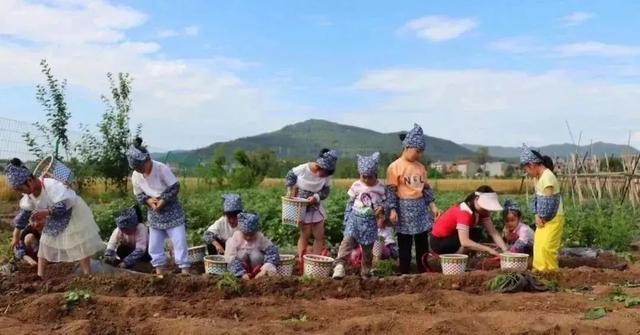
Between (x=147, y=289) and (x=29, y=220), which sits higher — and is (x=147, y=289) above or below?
below

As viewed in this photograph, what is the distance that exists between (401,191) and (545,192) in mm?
1295

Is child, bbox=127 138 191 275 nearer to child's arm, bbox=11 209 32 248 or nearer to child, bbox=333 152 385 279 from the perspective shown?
child's arm, bbox=11 209 32 248

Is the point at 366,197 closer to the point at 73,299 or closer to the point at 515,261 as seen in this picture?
the point at 515,261

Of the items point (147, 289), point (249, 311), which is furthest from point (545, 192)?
point (147, 289)

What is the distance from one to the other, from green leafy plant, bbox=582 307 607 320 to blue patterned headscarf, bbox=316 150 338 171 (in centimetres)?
296

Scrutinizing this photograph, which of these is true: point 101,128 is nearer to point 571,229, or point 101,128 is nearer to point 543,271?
point 571,229

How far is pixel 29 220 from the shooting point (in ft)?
21.5

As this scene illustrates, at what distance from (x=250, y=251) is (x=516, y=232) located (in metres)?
2.94

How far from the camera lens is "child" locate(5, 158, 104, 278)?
618 centimetres

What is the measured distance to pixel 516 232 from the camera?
25.2ft

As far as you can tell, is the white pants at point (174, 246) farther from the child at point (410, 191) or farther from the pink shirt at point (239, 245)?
the child at point (410, 191)

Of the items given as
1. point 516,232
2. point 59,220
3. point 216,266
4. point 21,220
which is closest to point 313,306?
point 216,266

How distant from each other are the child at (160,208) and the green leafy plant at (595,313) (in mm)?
3482

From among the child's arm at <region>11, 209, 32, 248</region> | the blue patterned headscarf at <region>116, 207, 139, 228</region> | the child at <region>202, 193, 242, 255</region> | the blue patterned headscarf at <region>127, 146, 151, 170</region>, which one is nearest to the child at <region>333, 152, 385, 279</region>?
the child at <region>202, 193, 242, 255</region>
